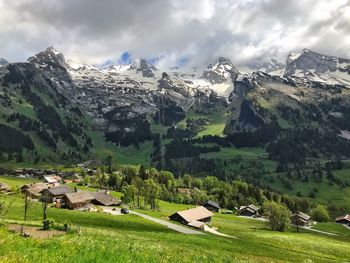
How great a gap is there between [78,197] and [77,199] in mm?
2531

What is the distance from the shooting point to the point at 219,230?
121 metres

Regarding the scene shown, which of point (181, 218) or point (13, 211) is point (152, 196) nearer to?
point (181, 218)

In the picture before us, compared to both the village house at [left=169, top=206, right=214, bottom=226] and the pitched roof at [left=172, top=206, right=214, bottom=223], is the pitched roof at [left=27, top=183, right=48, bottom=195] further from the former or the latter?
the pitched roof at [left=172, top=206, right=214, bottom=223]

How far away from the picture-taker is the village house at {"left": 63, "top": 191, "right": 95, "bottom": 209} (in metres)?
141

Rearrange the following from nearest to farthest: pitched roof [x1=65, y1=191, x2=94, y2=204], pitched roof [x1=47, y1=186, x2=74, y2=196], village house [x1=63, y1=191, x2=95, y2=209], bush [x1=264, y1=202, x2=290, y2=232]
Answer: village house [x1=63, y1=191, x2=95, y2=209], pitched roof [x1=65, y1=191, x2=94, y2=204], bush [x1=264, y1=202, x2=290, y2=232], pitched roof [x1=47, y1=186, x2=74, y2=196]

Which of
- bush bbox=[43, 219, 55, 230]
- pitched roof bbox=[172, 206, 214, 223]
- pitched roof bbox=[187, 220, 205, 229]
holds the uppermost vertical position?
bush bbox=[43, 219, 55, 230]

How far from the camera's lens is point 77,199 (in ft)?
476

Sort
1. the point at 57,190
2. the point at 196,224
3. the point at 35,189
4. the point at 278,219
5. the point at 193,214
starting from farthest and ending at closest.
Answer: the point at 35,189 → the point at 57,190 → the point at 278,219 → the point at 193,214 → the point at 196,224

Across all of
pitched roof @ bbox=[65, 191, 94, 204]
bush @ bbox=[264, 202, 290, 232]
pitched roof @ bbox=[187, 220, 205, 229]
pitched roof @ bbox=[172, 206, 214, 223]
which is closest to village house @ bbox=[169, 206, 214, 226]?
pitched roof @ bbox=[172, 206, 214, 223]

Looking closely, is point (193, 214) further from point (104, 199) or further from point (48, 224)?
point (48, 224)

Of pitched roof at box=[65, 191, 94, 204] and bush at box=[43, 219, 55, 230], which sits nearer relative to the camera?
bush at box=[43, 219, 55, 230]

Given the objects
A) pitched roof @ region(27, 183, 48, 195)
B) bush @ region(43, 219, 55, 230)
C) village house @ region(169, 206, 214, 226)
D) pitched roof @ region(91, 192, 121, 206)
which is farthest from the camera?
pitched roof @ region(27, 183, 48, 195)

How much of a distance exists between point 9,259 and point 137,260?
693 cm

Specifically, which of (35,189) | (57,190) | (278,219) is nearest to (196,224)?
(278,219)
